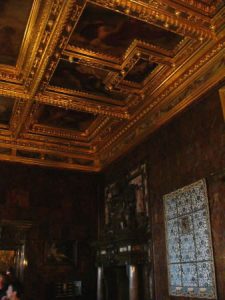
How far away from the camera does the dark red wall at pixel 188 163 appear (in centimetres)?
685

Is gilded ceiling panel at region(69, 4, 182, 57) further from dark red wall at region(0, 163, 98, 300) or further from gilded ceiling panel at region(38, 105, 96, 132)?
dark red wall at region(0, 163, 98, 300)

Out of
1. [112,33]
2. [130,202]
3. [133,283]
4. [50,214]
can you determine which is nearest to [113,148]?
[130,202]

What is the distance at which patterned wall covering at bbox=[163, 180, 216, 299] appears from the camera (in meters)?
6.92

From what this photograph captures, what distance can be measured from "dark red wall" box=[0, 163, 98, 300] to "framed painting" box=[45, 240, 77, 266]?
0.39 ft

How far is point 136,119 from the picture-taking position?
10250 mm

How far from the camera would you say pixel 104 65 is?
313 inches

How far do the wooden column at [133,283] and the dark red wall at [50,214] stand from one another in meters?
2.93

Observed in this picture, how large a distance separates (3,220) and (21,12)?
660 cm

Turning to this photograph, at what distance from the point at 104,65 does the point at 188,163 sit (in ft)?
9.40

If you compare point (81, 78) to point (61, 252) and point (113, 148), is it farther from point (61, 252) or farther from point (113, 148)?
point (61, 252)

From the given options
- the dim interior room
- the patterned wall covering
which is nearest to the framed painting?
the dim interior room

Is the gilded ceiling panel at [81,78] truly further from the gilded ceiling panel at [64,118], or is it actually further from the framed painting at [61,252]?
the framed painting at [61,252]

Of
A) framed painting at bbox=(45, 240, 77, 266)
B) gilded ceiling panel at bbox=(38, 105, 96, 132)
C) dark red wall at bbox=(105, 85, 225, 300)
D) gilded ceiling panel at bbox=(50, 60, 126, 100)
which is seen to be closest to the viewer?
dark red wall at bbox=(105, 85, 225, 300)

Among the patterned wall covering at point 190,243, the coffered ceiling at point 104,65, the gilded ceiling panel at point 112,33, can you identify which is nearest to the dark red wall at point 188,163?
the patterned wall covering at point 190,243
